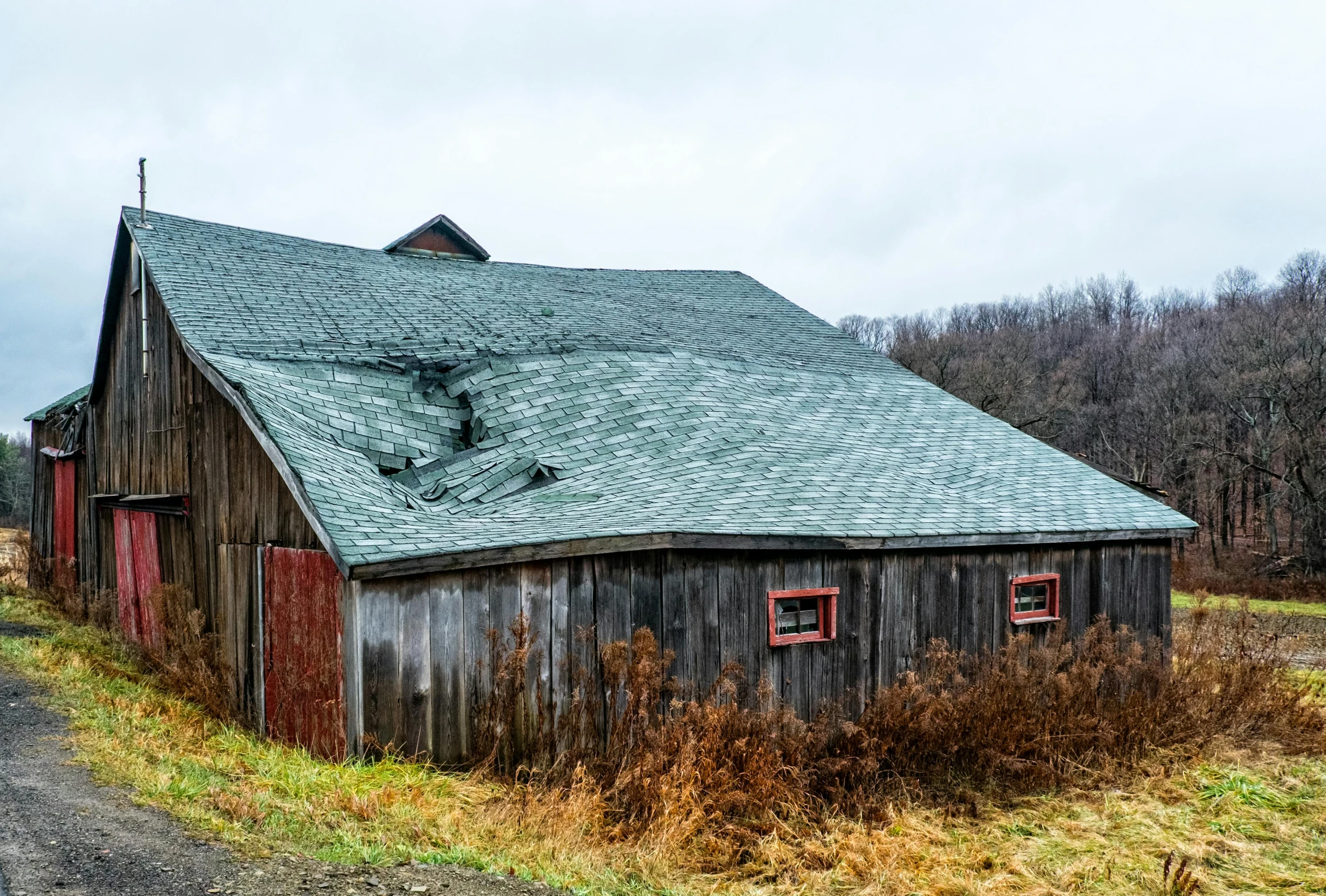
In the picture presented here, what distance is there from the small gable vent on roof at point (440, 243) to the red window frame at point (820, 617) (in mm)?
11967

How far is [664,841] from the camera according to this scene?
6617 mm

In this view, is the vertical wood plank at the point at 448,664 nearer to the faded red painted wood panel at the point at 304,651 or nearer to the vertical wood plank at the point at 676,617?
the faded red painted wood panel at the point at 304,651

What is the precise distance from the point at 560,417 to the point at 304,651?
4.44m

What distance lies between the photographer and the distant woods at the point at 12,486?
66.3 meters

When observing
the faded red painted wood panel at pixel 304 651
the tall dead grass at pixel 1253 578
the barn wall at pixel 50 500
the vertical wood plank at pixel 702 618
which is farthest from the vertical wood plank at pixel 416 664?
the tall dead grass at pixel 1253 578

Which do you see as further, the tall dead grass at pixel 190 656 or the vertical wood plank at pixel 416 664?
the tall dead grass at pixel 190 656

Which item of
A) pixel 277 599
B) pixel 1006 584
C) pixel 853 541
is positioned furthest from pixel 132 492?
pixel 1006 584

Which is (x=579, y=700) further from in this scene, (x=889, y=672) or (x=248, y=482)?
(x=248, y=482)

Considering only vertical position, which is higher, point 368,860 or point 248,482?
point 248,482

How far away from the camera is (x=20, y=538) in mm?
22578

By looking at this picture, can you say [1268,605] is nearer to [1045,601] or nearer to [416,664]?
[1045,601]

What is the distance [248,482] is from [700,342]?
785cm

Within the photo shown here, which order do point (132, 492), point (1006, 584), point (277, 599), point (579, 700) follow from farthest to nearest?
point (132, 492) < point (1006, 584) < point (277, 599) < point (579, 700)


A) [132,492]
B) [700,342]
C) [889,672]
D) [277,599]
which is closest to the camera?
[277,599]
